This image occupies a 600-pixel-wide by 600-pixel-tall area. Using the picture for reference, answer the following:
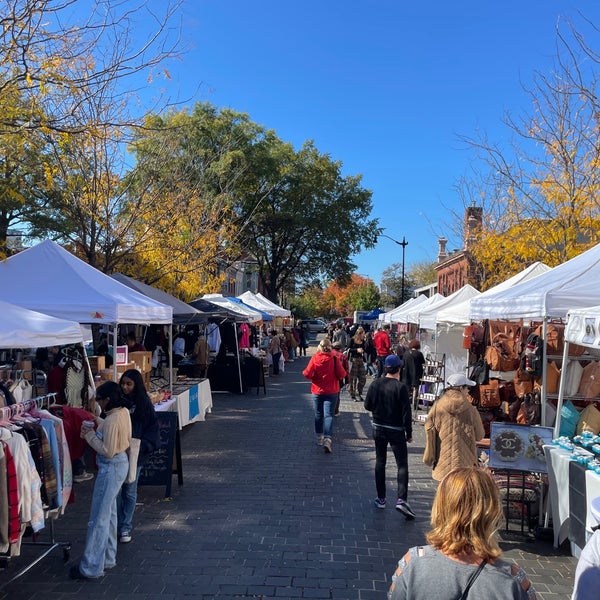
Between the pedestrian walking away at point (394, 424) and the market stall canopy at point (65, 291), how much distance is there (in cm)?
387

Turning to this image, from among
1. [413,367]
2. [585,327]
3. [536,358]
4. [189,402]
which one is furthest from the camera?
[413,367]

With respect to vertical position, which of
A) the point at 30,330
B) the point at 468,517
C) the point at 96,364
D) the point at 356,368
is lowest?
the point at 356,368

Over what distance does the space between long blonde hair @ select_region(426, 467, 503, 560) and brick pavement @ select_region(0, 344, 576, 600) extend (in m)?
2.68

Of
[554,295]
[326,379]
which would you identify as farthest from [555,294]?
[326,379]

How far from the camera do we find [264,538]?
5562mm

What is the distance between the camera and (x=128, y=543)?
544 centimetres

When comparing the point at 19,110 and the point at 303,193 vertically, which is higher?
the point at 303,193

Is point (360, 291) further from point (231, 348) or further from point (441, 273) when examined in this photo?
point (231, 348)

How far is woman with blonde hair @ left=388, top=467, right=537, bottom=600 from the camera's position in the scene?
199 cm

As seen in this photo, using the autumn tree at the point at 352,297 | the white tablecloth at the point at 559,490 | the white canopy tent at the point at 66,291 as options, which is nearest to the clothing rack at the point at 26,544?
the white canopy tent at the point at 66,291

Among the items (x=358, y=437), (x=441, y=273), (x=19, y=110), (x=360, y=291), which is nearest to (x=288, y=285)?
(x=441, y=273)

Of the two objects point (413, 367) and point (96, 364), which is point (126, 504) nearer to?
point (96, 364)

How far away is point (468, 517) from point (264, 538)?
3.93m

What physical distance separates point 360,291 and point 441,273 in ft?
85.0
